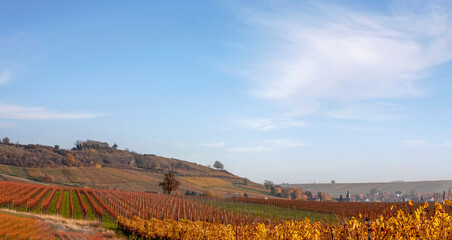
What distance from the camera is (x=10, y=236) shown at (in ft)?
74.8

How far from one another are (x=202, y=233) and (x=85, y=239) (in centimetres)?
1070

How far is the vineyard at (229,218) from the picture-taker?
28.7ft

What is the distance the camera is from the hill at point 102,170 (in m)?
118

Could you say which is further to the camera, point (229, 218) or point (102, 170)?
point (102, 170)

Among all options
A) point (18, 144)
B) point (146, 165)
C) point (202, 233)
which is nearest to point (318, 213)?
point (202, 233)

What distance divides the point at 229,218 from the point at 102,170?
324 feet

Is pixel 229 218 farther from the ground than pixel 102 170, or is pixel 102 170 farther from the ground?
pixel 102 170

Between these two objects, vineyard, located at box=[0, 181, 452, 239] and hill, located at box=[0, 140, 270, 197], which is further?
hill, located at box=[0, 140, 270, 197]

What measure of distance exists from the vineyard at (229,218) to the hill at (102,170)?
177 feet

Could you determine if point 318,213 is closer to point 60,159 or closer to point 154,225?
point 154,225

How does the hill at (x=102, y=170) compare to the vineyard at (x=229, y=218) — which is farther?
the hill at (x=102, y=170)

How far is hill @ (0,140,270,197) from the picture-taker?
118062 mm

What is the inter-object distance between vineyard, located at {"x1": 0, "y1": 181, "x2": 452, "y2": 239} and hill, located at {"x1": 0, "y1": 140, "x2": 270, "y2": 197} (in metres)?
54.0

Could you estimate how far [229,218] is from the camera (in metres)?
50.8
